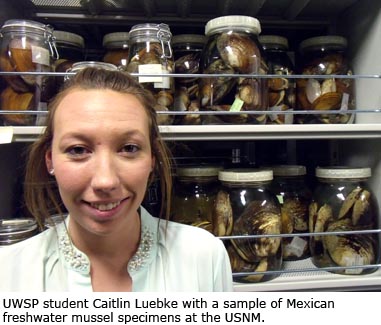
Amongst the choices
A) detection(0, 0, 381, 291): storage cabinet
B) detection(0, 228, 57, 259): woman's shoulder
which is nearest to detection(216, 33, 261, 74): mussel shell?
detection(0, 0, 381, 291): storage cabinet

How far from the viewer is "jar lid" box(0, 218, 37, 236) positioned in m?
0.64

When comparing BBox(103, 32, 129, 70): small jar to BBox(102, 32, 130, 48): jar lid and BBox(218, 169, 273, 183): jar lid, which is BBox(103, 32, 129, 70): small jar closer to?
BBox(102, 32, 130, 48): jar lid

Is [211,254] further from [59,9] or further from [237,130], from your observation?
[59,9]

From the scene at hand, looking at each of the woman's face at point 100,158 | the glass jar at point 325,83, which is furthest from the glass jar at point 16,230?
the glass jar at point 325,83

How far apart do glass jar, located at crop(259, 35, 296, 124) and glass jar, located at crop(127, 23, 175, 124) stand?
248 millimetres

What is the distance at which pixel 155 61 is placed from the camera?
2.27 feet

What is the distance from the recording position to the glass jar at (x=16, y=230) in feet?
2.06

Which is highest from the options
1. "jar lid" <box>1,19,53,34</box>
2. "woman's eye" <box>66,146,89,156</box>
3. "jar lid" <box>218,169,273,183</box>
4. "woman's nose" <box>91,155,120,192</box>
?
"jar lid" <box>1,19,53,34</box>

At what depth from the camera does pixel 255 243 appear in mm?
700

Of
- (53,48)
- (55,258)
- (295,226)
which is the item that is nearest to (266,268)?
(295,226)

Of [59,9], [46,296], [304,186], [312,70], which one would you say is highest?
[59,9]

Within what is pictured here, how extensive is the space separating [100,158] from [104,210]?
0.08m

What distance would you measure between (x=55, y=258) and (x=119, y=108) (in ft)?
0.92

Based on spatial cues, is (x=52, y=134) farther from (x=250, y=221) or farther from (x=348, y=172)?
(x=348, y=172)
